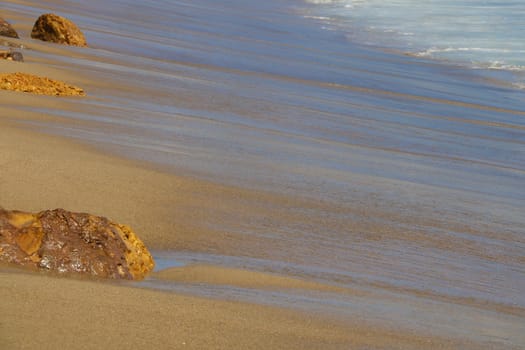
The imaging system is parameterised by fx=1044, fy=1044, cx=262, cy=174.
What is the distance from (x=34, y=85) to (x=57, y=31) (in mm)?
4257

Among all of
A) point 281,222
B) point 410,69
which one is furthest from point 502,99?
point 281,222

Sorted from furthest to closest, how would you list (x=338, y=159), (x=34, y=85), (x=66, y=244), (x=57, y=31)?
1. (x=57, y=31)
2. (x=34, y=85)
3. (x=338, y=159)
4. (x=66, y=244)

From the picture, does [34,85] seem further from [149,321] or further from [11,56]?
[149,321]

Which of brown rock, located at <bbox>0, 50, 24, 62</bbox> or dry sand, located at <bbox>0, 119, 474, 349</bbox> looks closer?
dry sand, located at <bbox>0, 119, 474, 349</bbox>

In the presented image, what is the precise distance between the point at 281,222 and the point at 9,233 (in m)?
1.94

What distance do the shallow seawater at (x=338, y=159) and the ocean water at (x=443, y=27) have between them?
321 cm

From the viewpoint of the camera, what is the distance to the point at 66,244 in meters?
3.74

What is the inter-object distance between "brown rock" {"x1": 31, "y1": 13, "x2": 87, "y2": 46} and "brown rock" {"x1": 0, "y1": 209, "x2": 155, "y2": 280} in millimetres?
8226

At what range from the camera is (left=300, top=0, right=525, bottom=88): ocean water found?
1900 centimetres

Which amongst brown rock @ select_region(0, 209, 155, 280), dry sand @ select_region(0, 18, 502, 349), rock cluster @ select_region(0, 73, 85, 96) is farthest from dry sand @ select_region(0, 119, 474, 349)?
rock cluster @ select_region(0, 73, 85, 96)

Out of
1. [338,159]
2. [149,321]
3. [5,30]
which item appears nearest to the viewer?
[149,321]

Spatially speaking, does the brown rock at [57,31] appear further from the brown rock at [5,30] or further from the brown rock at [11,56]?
the brown rock at [11,56]

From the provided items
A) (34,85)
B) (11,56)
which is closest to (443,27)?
(11,56)

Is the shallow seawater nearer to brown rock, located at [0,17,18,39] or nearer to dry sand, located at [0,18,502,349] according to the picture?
dry sand, located at [0,18,502,349]
